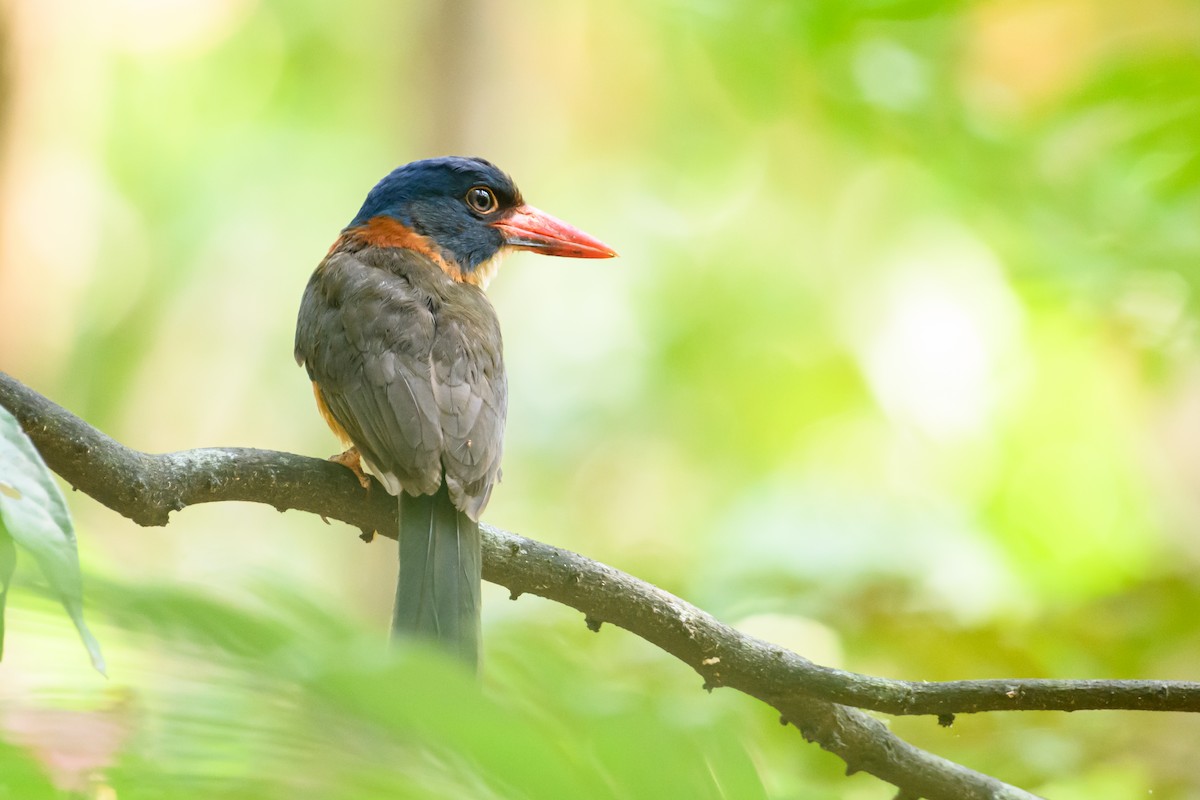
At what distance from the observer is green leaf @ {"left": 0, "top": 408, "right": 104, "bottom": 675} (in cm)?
76

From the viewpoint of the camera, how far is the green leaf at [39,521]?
2.48 feet

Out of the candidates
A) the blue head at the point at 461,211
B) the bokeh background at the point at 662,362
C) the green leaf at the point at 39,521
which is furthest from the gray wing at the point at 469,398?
the green leaf at the point at 39,521

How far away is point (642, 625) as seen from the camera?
2281 mm

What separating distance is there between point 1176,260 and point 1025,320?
9.38ft

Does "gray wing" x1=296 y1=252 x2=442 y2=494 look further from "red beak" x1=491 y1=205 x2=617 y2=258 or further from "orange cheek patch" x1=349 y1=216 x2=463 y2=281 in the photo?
"red beak" x1=491 y1=205 x2=617 y2=258

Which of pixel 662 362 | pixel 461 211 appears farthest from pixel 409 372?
pixel 662 362

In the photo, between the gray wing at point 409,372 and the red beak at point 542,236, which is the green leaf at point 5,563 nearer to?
the gray wing at point 409,372

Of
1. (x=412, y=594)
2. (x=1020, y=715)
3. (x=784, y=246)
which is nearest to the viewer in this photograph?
(x=412, y=594)

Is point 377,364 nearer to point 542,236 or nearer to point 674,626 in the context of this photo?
point 674,626

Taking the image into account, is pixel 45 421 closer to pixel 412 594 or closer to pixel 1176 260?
pixel 412 594

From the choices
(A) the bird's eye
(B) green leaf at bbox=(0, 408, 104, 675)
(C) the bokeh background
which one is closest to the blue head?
(A) the bird's eye

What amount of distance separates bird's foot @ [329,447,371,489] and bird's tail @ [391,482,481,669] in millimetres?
179

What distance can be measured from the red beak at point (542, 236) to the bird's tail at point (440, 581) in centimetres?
191

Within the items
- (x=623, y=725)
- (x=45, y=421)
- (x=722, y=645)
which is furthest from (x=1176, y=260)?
(x=623, y=725)
